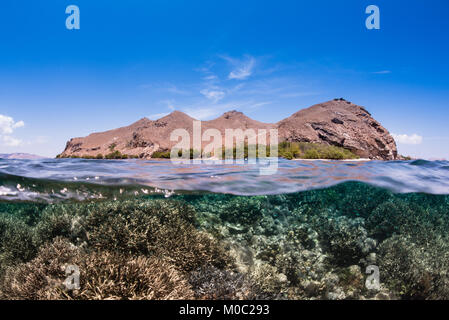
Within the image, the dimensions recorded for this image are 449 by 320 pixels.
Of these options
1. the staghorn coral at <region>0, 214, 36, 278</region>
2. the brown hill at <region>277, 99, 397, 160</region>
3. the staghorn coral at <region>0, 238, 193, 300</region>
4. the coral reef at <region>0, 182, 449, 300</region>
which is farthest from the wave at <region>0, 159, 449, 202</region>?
the brown hill at <region>277, 99, 397, 160</region>

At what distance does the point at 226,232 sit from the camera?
320 inches

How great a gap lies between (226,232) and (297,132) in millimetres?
13480

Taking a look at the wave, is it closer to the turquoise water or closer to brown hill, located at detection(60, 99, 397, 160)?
the turquoise water

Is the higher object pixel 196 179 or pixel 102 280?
pixel 196 179

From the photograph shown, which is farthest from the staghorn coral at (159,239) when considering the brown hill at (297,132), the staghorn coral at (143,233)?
the brown hill at (297,132)

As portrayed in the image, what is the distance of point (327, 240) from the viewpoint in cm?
793

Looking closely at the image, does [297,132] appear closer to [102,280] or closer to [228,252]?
[228,252]

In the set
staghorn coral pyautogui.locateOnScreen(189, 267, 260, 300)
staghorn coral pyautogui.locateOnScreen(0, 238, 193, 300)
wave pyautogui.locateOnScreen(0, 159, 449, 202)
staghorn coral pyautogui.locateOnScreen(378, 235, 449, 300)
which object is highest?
wave pyautogui.locateOnScreen(0, 159, 449, 202)

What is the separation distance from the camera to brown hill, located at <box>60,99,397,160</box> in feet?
62.2

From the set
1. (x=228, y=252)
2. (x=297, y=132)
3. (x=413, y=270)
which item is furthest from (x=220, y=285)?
(x=297, y=132)

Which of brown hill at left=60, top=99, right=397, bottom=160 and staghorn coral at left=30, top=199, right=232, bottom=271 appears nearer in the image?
staghorn coral at left=30, top=199, right=232, bottom=271

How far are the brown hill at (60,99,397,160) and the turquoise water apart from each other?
7859mm

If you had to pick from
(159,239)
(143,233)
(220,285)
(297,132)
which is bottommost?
(220,285)

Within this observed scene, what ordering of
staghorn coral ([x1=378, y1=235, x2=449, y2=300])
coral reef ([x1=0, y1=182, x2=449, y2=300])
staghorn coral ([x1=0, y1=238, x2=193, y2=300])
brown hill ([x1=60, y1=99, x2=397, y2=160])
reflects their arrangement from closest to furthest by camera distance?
staghorn coral ([x1=0, y1=238, x2=193, y2=300])
coral reef ([x1=0, y1=182, x2=449, y2=300])
staghorn coral ([x1=378, y1=235, x2=449, y2=300])
brown hill ([x1=60, y1=99, x2=397, y2=160])
